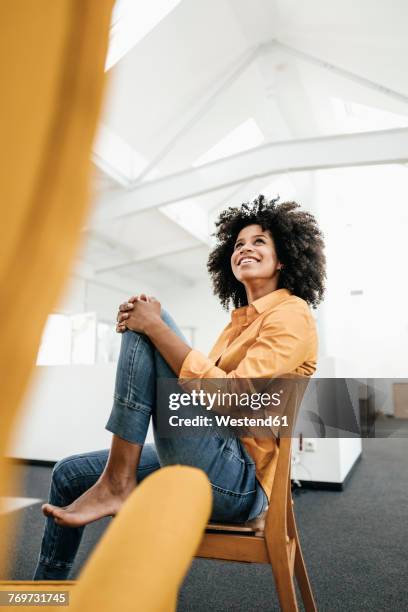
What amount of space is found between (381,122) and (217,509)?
6.37 m

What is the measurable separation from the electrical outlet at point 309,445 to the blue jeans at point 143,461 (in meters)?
2.04

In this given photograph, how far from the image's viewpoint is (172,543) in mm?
172

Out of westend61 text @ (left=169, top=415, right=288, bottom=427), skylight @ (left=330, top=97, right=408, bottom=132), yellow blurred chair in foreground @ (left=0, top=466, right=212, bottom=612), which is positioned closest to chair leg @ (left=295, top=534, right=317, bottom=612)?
westend61 text @ (left=169, top=415, right=288, bottom=427)

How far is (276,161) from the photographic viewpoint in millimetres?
4957

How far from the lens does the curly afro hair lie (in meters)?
1.30

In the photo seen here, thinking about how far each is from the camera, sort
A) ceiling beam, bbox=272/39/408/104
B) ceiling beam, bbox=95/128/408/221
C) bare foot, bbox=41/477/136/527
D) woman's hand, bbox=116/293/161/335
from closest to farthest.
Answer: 1. bare foot, bbox=41/477/136/527
2. woman's hand, bbox=116/293/161/335
3. ceiling beam, bbox=95/128/408/221
4. ceiling beam, bbox=272/39/408/104

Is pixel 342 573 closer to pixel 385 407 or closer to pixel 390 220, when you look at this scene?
pixel 385 407

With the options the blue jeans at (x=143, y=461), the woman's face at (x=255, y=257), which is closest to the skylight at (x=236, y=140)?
the woman's face at (x=255, y=257)

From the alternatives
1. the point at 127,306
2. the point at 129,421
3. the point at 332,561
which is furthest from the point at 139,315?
the point at 332,561

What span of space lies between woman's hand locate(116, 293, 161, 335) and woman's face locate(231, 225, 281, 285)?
334 mm

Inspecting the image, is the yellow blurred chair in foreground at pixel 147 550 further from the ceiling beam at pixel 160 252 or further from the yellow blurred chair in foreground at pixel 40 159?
the ceiling beam at pixel 160 252

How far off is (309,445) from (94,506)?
230cm

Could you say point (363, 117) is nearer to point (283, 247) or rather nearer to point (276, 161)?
point (276, 161)

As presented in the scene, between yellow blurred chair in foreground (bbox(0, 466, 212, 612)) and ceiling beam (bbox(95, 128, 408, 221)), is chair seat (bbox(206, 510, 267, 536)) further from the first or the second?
ceiling beam (bbox(95, 128, 408, 221))
